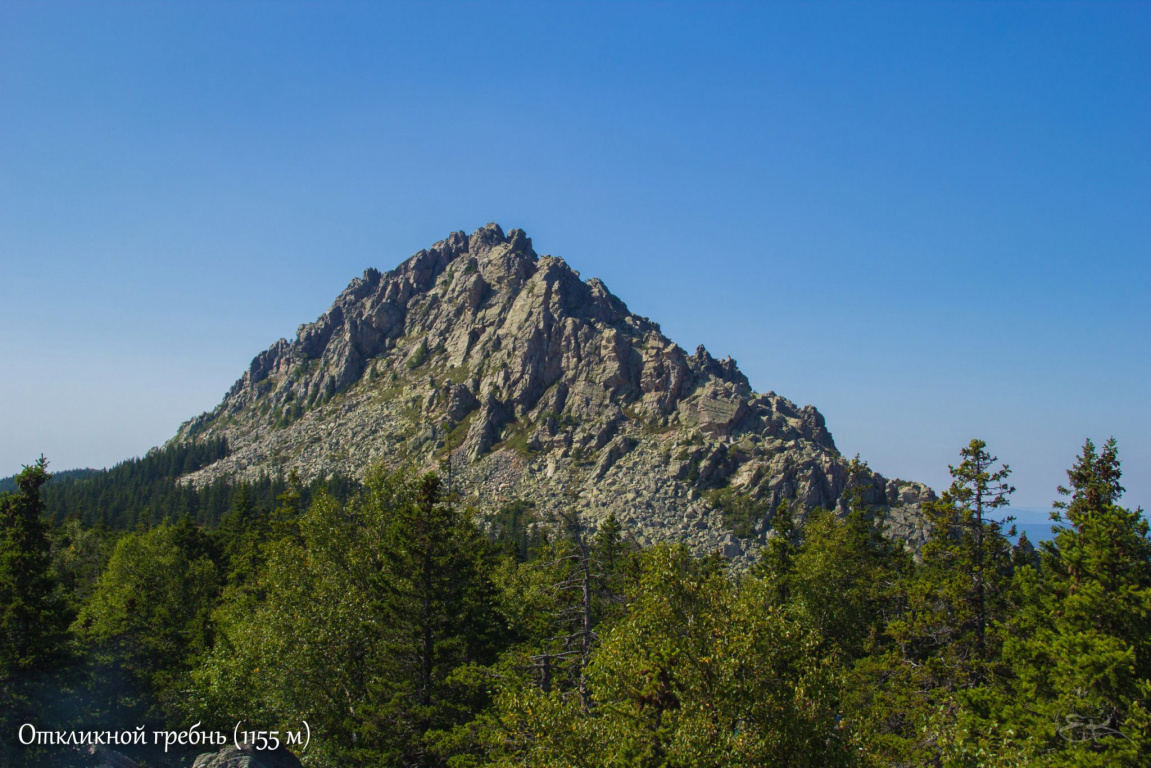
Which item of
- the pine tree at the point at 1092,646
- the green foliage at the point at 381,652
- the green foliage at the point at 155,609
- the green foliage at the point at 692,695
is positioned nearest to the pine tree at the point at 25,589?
the green foliage at the point at 381,652

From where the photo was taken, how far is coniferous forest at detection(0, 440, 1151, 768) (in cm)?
1914

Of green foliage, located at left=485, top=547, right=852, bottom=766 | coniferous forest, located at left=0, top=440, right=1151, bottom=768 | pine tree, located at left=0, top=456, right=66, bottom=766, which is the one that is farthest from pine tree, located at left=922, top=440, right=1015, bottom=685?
pine tree, located at left=0, top=456, right=66, bottom=766

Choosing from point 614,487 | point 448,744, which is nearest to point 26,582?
point 448,744

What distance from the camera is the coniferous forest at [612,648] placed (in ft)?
62.8

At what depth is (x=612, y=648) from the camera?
797 inches

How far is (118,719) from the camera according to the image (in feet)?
142

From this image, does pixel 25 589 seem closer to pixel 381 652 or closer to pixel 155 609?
pixel 381 652

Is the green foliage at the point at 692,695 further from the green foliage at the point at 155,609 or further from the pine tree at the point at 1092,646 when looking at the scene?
the green foliage at the point at 155,609

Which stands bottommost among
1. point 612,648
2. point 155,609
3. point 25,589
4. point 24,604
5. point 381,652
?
point 155,609

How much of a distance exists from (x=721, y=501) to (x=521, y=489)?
5972cm

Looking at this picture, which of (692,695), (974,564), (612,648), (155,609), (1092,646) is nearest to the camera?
(692,695)

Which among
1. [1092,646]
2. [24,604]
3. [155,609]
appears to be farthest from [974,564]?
[155,609]

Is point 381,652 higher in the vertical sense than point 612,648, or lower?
lower

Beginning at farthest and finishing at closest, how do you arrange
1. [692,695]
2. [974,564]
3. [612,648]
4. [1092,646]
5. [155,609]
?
1. [155,609]
2. [974,564]
3. [1092,646]
4. [612,648]
5. [692,695]
